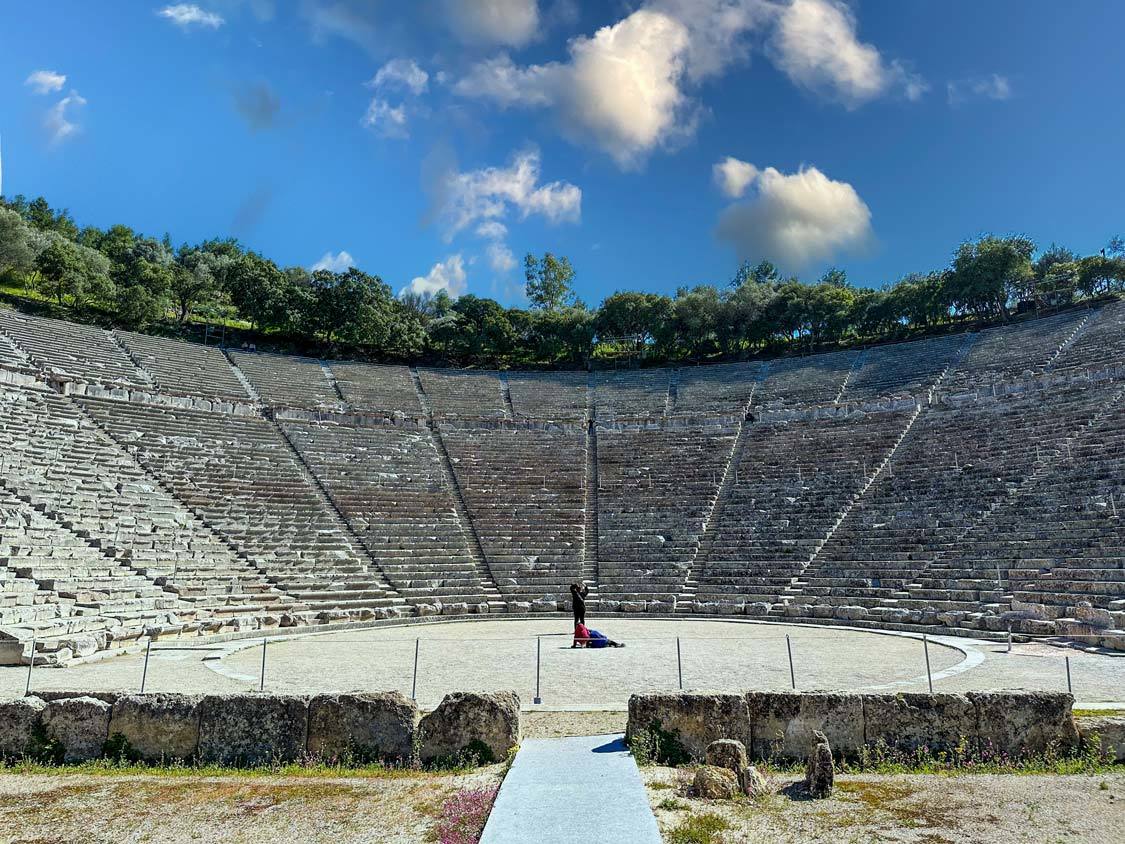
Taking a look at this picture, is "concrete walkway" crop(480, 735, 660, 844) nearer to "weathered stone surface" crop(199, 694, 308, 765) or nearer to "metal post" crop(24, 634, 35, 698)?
"weathered stone surface" crop(199, 694, 308, 765)

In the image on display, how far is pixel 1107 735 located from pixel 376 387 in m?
29.6

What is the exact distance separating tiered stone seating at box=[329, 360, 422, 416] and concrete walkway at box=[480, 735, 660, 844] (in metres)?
23.3

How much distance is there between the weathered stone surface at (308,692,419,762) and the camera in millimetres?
5613

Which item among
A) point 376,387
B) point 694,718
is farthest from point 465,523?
point 694,718

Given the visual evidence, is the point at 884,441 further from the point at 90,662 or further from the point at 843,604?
the point at 90,662

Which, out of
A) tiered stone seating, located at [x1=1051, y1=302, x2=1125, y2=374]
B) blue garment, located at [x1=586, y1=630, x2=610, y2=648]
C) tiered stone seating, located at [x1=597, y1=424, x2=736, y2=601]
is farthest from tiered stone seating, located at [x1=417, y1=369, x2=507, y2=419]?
tiered stone seating, located at [x1=1051, y1=302, x2=1125, y2=374]

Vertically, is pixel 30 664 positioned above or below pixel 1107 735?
above

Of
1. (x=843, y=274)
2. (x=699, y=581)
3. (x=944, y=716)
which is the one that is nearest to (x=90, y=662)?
(x=944, y=716)

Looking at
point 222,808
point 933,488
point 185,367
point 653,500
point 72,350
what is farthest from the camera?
point 185,367

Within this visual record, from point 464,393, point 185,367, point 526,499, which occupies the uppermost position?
point 464,393

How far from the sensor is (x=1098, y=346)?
976 inches

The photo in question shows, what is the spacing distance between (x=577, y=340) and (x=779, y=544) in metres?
25.2

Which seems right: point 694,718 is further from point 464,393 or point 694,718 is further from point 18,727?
point 464,393

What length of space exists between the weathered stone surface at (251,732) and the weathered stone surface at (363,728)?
125 millimetres
